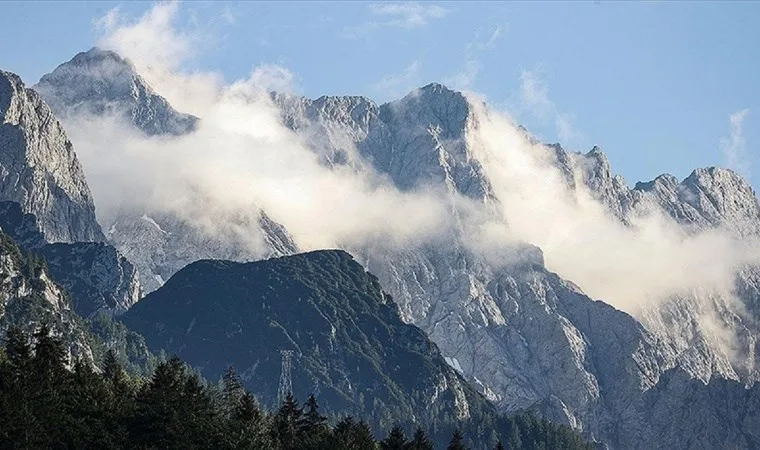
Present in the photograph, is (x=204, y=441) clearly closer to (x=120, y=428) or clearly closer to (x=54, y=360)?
(x=120, y=428)

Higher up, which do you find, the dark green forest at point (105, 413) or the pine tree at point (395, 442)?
the pine tree at point (395, 442)

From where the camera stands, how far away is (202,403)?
164250mm

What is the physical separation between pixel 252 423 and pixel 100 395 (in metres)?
19.0

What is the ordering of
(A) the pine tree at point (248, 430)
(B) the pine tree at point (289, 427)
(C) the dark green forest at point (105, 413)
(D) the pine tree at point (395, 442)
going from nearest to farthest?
(C) the dark green forest at point (105, 413), (A) the pine tree at point (248, 430), (D) the pine tree at point (395, 442), (B) the pine tree at point (289, 427)

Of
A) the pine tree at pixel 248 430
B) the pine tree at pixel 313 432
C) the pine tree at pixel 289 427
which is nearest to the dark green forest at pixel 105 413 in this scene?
the pine tree at pixel 248 430

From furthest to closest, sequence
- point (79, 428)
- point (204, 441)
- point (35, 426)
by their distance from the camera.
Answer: point (204, 441) < point (79, 428) < point (35, 426)

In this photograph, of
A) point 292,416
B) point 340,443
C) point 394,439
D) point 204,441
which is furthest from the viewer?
point 292,416

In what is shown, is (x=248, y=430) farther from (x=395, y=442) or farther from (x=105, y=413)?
(x=395, y=442)

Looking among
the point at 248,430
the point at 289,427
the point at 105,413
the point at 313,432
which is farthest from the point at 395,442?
the point at 105,413

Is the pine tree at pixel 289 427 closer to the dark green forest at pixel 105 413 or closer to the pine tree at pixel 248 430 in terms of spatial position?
A: the dark green forest at pixel 105 413

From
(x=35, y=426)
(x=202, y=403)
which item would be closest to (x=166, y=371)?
(x=202, y=403)

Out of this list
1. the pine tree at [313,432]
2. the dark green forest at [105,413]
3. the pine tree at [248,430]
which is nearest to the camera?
the dark green forest at [105,413]

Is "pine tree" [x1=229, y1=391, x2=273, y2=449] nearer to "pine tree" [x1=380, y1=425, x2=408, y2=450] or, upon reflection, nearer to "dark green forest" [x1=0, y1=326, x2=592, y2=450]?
"dark green forest" [x1=0, y1=326, x2=592, y2=450]

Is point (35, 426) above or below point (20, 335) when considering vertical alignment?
below
